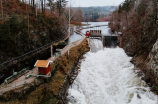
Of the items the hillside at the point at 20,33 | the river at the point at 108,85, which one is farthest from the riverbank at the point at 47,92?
the hillside at the point at 20,33

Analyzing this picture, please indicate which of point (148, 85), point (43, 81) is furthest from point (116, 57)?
point (43, 81)

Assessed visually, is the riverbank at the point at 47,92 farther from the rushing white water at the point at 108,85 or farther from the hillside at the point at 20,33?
the hillside at the point at 20,33

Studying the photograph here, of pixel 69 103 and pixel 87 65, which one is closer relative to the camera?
pixel 69 103

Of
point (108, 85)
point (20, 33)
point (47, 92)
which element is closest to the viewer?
point (47, 92)

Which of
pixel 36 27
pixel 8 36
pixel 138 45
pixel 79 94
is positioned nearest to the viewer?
pixel 79 94

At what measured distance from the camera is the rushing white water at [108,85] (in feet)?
37.8

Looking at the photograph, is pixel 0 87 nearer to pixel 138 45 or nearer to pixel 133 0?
pixel 138 45

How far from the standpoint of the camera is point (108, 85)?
13.7 metres

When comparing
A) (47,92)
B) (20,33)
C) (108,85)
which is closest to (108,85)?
(108,85)

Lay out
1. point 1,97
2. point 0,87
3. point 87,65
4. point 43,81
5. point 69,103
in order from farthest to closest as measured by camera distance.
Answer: point 87,65 → point 69,103 → point 43,81 → point 0,87 → point 1,97

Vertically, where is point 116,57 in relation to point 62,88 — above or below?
above

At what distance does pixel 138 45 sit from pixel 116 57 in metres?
3.75

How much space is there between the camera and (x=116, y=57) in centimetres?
2025

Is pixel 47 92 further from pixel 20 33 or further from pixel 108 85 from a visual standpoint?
pixel 20 33
